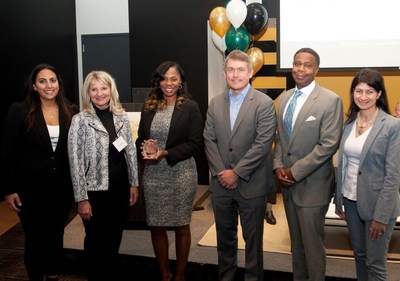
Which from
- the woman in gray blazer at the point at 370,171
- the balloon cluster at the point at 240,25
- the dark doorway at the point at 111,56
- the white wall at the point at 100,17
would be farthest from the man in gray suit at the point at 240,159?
the white wall at the point at 100,17

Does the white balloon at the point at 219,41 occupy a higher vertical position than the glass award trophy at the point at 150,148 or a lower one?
higher

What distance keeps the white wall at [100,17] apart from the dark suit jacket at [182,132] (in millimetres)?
4365

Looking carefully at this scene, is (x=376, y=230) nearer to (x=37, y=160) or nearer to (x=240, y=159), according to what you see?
(x=240, y=159)

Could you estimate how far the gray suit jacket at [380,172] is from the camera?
2.27 meters

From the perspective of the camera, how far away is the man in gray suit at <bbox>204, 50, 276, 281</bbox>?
2.70 meters

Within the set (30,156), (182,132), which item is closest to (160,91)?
(182,132)

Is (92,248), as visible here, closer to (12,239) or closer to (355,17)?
(12,239)

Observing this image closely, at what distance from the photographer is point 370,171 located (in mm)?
2314

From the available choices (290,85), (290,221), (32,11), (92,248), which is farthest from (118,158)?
(32,11)

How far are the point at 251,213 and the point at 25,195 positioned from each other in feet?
4.78

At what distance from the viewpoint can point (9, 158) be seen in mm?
2740

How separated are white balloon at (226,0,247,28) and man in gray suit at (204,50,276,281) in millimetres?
2029

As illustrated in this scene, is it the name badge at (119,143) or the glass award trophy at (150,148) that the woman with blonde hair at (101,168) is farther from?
the glass award trophy at (150,148)

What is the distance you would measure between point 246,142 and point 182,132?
42 centimetres
